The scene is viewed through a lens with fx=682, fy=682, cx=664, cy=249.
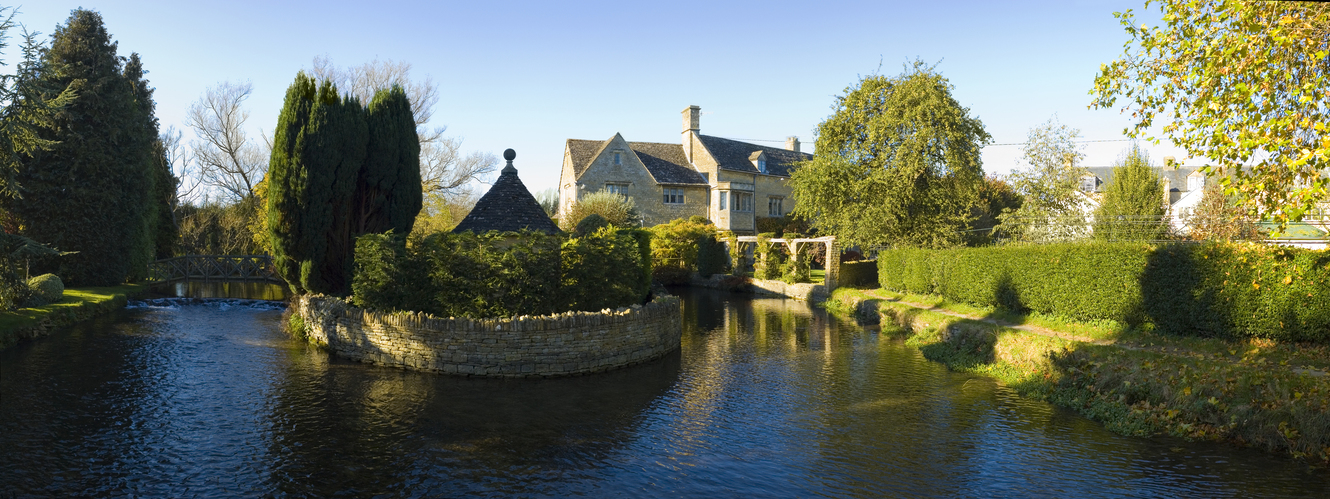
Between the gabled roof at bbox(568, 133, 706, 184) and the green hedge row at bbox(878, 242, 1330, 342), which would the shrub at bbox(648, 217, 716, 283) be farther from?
the green hedge row at bbox(878, 242, 1330, 342)

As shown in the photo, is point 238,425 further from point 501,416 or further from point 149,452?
point 501,416

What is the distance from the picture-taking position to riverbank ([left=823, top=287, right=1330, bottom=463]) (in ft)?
30.9

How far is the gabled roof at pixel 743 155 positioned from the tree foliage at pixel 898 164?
17872mm

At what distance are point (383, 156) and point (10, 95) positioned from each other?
28.2 ft

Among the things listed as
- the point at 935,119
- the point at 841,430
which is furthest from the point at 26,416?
the point at 935,119

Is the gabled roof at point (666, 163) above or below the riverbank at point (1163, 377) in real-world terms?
above

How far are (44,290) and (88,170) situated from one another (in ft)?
26.1

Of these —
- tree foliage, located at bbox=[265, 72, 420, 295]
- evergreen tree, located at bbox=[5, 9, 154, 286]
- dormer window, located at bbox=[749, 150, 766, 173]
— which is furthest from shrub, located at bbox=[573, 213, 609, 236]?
dormer window, located at bbox=[749, 150, 766, 173]

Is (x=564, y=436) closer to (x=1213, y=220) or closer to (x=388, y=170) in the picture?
(x=388, y=170)

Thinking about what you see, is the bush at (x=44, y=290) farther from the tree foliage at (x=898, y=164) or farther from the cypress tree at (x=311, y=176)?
the tree foliage at (x=898, y=164)

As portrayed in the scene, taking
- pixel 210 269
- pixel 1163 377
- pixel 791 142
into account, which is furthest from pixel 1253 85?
pixel 791 142

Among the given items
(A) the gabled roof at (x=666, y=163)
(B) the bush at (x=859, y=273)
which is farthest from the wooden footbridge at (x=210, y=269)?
(B) the bush at (x=859, y=273)

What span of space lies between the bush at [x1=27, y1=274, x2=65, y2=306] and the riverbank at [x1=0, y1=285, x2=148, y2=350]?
257 mm

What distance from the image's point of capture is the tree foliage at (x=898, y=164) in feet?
96.7
